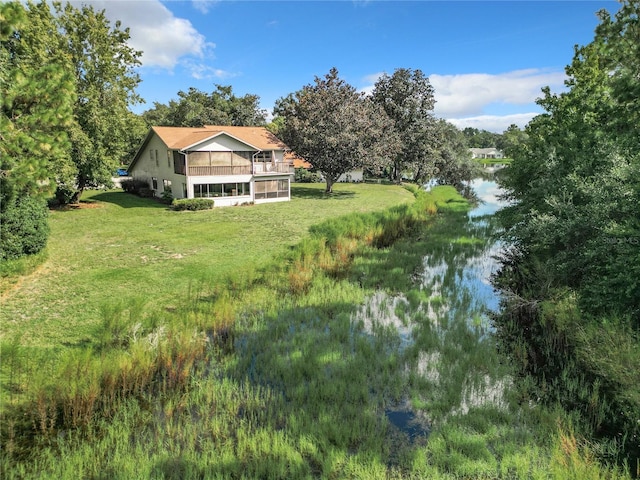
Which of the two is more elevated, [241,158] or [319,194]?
[241,158]

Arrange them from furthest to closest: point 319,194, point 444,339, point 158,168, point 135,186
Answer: point 319,194, point 135,186, point 158,168, point 444,339

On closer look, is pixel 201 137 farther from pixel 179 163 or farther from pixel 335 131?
pixel 335 131

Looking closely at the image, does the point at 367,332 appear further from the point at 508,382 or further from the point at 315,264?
the point at 315,264

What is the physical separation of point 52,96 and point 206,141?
2348 cm

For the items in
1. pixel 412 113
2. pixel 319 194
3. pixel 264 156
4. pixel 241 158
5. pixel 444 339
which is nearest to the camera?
pixel 444 339

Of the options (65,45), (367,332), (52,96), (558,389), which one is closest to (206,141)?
(65,45)

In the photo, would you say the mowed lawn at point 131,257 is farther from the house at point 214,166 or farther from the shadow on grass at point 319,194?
the shadow on grass at point 319,194

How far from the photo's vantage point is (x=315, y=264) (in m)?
15.7

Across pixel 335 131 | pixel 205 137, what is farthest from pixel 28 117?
pixel 335 131

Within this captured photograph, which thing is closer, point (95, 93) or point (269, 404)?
point (269, 404)

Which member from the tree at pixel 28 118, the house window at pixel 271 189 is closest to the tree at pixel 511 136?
the house window at pixel 271 189

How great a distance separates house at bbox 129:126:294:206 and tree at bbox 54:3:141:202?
195 inches

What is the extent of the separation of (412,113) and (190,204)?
1351 inches

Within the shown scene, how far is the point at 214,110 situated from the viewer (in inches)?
2238
